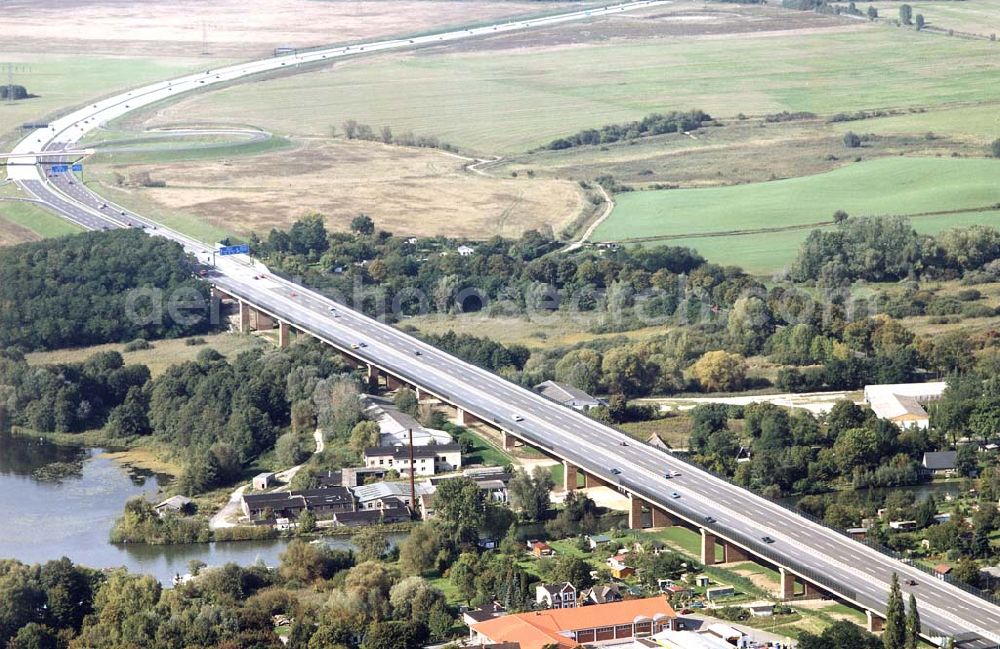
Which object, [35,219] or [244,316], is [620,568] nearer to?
[244,316]

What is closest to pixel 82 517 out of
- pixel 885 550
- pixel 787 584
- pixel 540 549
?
pixel 540 549

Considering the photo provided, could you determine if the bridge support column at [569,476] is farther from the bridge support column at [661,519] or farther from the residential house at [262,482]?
the residential house at [262,482]

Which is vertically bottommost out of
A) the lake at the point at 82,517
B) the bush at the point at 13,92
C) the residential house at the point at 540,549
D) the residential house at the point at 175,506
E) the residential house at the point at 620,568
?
the lake at the point at 82,517

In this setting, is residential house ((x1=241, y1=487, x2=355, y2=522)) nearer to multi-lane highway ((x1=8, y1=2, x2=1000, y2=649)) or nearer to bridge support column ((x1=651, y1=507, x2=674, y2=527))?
multi-lane highway ((x1=8, y1=2, x2=1000, y2=649))

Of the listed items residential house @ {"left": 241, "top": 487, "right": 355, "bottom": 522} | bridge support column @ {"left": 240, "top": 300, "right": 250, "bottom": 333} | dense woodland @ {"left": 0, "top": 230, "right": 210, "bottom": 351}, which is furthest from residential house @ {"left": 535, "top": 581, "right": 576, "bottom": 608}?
dense woodland @ {"left": 0, "top": 230, "right": 210, "bottom": 351}

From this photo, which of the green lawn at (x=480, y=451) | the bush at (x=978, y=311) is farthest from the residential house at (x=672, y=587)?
the bush at (x=978, y=311)

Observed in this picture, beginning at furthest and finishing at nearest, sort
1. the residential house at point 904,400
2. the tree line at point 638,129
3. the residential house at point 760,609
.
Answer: the tree line at point 638,129
the residential house at point 904,400
the residential house at point 760,609
